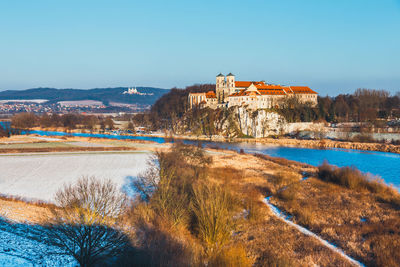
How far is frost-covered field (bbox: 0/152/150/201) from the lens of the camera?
2088cm

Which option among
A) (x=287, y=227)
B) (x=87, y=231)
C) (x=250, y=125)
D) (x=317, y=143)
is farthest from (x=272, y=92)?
(x=87, y=231)

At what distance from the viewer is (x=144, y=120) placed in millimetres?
88250

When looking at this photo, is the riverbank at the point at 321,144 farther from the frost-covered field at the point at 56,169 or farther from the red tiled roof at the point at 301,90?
the frost-covered field at the point at 56,169

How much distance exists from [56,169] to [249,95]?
45.8m

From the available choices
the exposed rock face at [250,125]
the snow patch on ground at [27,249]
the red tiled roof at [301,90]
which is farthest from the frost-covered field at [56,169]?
the red tiled roof at [301,90]

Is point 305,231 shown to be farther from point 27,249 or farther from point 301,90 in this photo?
point 301,90

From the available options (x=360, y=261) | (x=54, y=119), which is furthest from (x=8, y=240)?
(x=54, y=119)

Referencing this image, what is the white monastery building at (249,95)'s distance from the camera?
6575 centimetres

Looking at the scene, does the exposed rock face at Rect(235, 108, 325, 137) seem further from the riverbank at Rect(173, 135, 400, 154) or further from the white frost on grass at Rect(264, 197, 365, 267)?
the white frost on grass at Rect(264, 197, 365, 267)

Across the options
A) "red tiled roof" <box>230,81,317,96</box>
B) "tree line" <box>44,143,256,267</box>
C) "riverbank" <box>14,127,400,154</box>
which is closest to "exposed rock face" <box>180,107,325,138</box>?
"riverbank" <box>14,127,400,154</box>

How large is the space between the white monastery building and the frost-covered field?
34504 mm

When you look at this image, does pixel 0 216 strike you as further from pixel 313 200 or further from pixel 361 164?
pixel 361 164

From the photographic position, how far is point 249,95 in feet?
214

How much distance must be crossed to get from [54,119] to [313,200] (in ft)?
306
